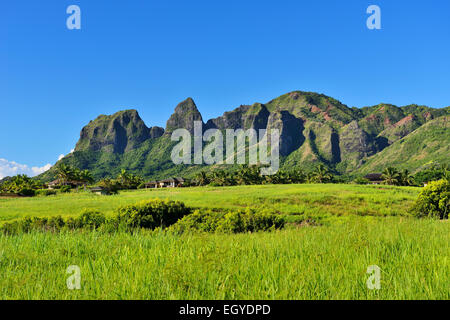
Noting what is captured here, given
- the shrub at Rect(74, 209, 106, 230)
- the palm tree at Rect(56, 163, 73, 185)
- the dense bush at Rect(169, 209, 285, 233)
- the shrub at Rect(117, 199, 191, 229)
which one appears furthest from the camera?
the palm tree at Rect(56, 163, 73, 185)

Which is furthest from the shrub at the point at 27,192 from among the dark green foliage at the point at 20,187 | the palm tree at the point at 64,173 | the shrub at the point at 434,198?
the shrub at the point at 434,198

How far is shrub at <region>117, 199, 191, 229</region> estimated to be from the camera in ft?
75.5

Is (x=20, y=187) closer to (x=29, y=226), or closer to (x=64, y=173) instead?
(x=64, y=173)

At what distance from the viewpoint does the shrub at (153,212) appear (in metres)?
23.0

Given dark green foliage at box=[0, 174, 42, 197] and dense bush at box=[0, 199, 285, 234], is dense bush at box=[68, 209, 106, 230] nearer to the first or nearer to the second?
dense bush at box=[0, 199, 285, 234]

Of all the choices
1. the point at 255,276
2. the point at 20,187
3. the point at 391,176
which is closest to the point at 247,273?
the point at 255,276

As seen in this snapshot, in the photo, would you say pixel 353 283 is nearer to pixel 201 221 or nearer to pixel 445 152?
pixel 201 221

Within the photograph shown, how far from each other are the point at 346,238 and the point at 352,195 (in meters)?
52.8

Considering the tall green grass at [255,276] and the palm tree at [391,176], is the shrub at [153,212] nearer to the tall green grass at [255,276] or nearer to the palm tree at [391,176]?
the tall green grass at [255,276]

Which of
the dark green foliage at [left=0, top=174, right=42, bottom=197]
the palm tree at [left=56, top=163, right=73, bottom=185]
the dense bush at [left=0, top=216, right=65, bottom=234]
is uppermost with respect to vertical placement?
the palm tree at [left=56, top=163, right=73, bottom=185]

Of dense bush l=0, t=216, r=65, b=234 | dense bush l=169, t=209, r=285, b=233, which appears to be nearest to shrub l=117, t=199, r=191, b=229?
dense bush l=169, t=209, r=285, b=233

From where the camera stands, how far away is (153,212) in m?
24.5
